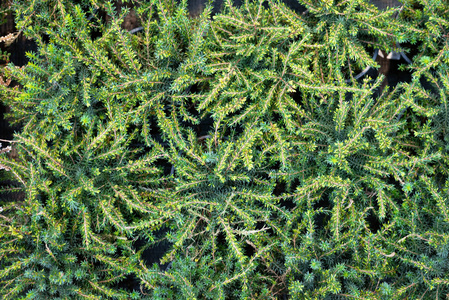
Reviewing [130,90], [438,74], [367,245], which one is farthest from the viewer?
[438,74]

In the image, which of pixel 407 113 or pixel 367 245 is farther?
pixel 407 113

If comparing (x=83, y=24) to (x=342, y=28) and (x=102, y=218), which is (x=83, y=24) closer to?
(x=102, y=218)

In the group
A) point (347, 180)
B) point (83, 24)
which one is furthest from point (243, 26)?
point (347, 180)

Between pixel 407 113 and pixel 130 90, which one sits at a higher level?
pixel 130 90

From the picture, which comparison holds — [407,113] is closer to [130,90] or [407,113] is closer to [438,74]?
[438,74]

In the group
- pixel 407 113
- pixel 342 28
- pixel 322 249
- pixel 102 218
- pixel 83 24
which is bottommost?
pixel 322 249

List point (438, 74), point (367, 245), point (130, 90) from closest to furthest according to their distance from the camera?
point (367, 245), point (130, 90), point (438, 74)
